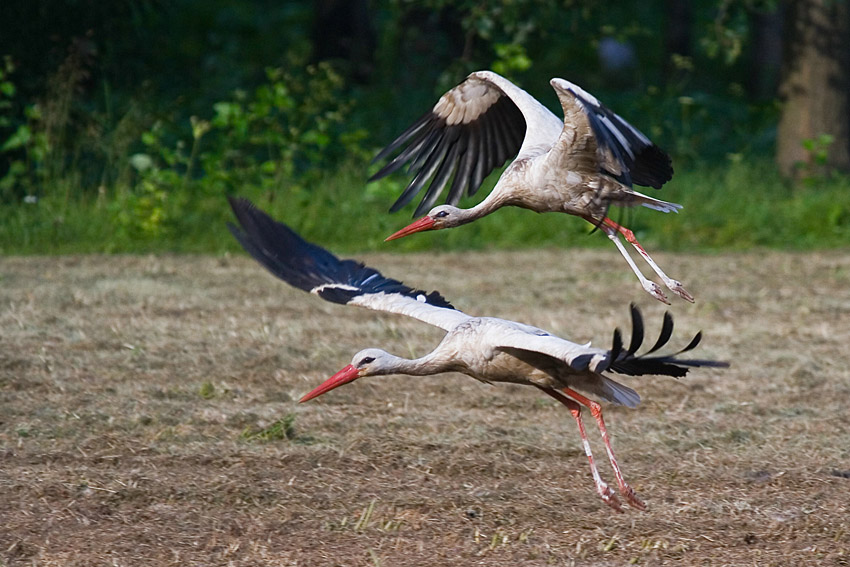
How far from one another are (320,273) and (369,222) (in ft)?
17.5

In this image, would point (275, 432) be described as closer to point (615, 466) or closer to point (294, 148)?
point (615, 466)

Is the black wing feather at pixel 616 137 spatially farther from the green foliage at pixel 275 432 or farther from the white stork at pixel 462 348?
the green foliage at pixel 275 432

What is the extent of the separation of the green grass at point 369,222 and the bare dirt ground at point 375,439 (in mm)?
1208

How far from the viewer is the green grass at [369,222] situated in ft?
33.5

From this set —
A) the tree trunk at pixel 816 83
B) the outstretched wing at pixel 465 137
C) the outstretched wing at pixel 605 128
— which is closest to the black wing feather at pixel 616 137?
the outstretched wing at pixel 605 128

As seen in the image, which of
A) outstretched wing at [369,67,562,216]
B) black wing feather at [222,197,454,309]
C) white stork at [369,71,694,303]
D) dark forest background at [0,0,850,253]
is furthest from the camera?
dark forest background at [0,0,850,253]

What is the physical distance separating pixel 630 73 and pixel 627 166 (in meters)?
17.0

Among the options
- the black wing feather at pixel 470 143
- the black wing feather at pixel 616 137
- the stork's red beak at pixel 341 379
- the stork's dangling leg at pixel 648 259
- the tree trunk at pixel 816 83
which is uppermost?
the tree trunk at pixel 816 83

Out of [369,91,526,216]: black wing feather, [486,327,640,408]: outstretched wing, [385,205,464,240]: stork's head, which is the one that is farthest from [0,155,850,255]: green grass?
[486,327,640,408]: outstretched wing

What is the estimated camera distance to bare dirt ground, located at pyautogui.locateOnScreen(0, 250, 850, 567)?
437 cm

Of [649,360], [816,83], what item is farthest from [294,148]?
[649,360]

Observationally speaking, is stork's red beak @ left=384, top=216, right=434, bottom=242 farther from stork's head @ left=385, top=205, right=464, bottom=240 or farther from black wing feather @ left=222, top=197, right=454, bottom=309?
black wing feather @ left=222, top=197, right=454, bottom=309

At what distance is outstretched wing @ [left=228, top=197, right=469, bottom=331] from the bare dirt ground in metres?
0.66

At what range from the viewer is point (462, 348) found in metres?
4.73
